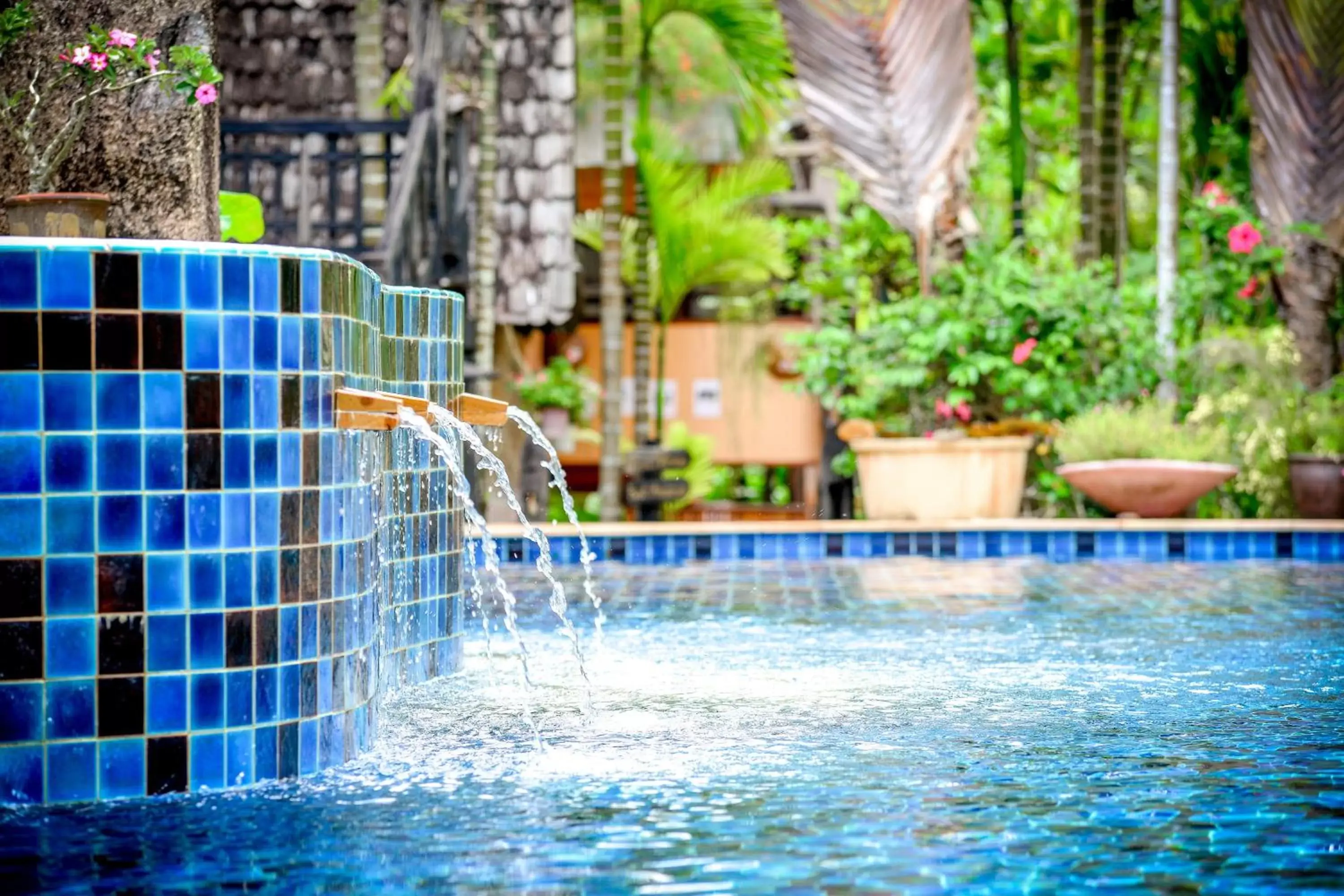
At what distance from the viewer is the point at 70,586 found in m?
3.30

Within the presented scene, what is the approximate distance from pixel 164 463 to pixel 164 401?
0.11 metres

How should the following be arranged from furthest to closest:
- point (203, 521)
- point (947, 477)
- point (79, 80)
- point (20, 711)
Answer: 1. point (947, 477)
2. point (79, 80)
3. point (203, 521)
4. point (20, 711)

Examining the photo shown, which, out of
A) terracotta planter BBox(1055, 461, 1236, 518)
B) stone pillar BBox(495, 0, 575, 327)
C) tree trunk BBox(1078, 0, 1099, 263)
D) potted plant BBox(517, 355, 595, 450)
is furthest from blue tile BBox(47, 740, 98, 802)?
potted plant BBox(517, 355, 595, 450)

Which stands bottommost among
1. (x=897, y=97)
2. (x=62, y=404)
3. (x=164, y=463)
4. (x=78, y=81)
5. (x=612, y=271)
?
(x=164, y=463)

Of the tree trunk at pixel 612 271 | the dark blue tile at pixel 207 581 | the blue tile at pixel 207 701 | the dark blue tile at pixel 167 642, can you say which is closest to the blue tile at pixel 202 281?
the dark blue tile at pixel 207 581

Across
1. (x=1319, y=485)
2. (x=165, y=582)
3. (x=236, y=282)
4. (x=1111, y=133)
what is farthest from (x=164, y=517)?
(x=1111, y=133)

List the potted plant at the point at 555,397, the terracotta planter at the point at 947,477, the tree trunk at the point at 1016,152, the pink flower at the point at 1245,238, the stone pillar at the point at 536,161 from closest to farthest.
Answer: the terracotta planter at the point at 947,477
the pink flower at the point at 1245,238
the tree trunk at the point at 1016,152
the stone pillar at the point at 536,161
the potted plant at the point at 555,397

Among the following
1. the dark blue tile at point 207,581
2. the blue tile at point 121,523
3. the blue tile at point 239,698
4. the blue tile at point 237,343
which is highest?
the blue tile at point 237,343

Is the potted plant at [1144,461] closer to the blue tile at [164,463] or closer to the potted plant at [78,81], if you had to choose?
the potted plant at [78,81]

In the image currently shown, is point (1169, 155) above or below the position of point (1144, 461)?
above

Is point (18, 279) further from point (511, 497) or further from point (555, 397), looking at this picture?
point (555, 397)

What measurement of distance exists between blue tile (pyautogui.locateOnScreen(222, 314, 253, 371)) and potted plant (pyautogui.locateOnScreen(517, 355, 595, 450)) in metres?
10.7

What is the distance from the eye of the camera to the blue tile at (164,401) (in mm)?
3348

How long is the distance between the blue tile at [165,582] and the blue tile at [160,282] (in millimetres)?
449
